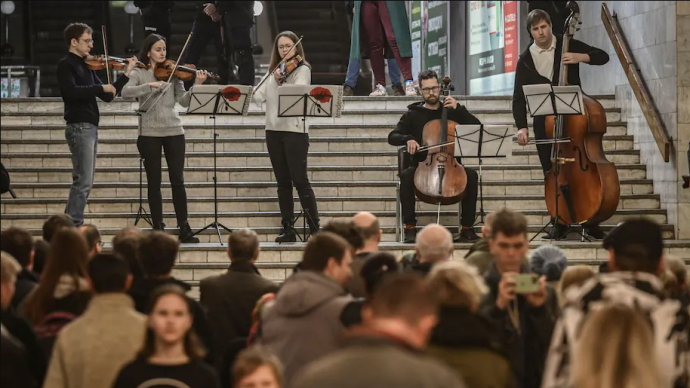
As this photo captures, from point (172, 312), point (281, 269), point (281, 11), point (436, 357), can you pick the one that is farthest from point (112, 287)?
point (281, 11)

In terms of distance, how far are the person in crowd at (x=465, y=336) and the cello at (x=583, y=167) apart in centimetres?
572

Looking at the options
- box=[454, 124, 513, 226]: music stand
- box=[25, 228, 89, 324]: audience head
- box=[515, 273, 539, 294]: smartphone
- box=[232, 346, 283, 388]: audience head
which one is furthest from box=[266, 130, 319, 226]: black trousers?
box=[232, 346, 283, 388]: audience head

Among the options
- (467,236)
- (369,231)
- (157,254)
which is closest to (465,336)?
(157,254)

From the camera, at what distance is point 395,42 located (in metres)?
13.0

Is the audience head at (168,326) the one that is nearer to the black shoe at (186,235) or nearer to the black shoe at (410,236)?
the black shoe at (186,235)

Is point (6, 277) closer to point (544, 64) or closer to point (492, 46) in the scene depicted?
point (544, 64)

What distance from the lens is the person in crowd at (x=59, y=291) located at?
199 inches

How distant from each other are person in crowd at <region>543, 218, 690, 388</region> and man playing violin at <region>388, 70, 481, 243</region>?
547 cm

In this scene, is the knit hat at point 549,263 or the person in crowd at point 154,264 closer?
the person in crowd at point 154,264

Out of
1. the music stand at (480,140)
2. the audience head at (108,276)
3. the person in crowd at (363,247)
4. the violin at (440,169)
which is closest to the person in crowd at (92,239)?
the person in crowd at (363,247)

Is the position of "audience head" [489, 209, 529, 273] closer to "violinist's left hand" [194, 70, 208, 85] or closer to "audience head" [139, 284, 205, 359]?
"audience head" [139, 284, 205, 359]

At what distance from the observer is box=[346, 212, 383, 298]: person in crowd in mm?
5812

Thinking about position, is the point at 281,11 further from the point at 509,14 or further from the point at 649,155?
the point at 649,155

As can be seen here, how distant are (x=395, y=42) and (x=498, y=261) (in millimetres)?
A: 8113
